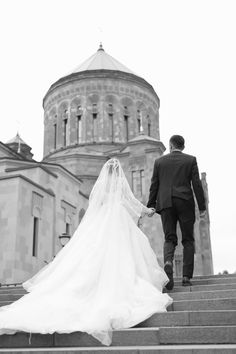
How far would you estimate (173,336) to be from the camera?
3.91 metres

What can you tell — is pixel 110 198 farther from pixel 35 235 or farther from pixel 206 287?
pixel 35 235

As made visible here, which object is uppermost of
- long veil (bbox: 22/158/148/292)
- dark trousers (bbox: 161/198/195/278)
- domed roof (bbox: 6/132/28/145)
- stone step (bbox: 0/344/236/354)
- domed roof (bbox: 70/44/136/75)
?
domed roof (bbox: 70/44/136/75)

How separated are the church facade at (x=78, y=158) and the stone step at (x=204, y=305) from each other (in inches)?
485

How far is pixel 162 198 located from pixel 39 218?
42.7 ft

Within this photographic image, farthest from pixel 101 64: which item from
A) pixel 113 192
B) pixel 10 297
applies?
pixel 10 297

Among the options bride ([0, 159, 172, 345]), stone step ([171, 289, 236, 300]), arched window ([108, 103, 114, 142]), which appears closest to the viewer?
bride ([0, 159, 172, 345])

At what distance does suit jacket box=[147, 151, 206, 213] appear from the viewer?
5672 mm

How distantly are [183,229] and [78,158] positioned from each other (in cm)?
2389

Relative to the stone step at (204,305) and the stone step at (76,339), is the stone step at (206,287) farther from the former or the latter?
the stone step at (76,339)

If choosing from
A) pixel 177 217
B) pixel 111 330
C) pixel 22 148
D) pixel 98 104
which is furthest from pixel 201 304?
pixel 22 148

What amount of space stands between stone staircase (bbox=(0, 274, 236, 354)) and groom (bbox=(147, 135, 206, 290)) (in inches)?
26.2

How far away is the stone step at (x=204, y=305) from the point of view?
4469 mm

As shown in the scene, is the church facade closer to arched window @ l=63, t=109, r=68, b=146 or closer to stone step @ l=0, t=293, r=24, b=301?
arched window @ l=63, t=109, r=68, b=146

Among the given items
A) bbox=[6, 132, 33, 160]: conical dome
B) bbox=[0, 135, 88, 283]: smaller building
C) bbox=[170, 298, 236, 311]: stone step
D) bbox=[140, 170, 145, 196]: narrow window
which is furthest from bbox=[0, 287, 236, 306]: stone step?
bbox=[6, 132, 33, 160]: conical dome
